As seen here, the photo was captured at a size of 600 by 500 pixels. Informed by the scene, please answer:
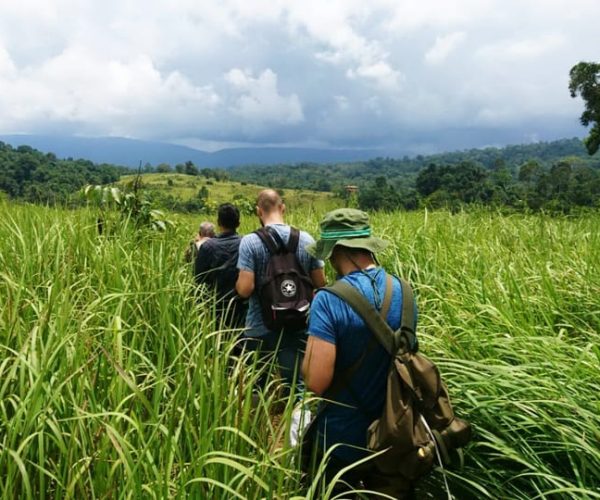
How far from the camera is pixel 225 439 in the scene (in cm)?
171

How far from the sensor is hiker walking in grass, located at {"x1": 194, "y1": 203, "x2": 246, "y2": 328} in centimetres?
410

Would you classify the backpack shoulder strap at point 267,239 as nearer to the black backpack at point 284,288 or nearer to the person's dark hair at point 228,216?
the black backpack at point 284,288

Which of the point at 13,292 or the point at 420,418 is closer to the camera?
the point at 420,418

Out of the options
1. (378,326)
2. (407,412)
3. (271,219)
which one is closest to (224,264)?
(271,219)

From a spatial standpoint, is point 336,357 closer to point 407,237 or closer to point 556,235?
point 407,237

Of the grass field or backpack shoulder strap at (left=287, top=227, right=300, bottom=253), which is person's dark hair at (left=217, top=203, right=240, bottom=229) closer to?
the grass field

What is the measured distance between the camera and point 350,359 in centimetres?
A: 213

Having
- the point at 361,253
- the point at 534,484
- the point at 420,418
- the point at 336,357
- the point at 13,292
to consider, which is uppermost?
the point at 361,253

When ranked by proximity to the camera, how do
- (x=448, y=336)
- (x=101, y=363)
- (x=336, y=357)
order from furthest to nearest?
(x=448, y=336), (x=336, y=357), (x=101, y=363)

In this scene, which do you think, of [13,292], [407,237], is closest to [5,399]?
[13,292]

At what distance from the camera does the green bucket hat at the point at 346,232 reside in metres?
2.28

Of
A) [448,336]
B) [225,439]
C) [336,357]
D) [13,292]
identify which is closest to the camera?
[225,439]

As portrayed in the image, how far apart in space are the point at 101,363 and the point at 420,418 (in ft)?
4.43

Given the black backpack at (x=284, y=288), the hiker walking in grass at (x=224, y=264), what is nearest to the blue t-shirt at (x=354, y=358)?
the black backpack at (x=284, y=288)
